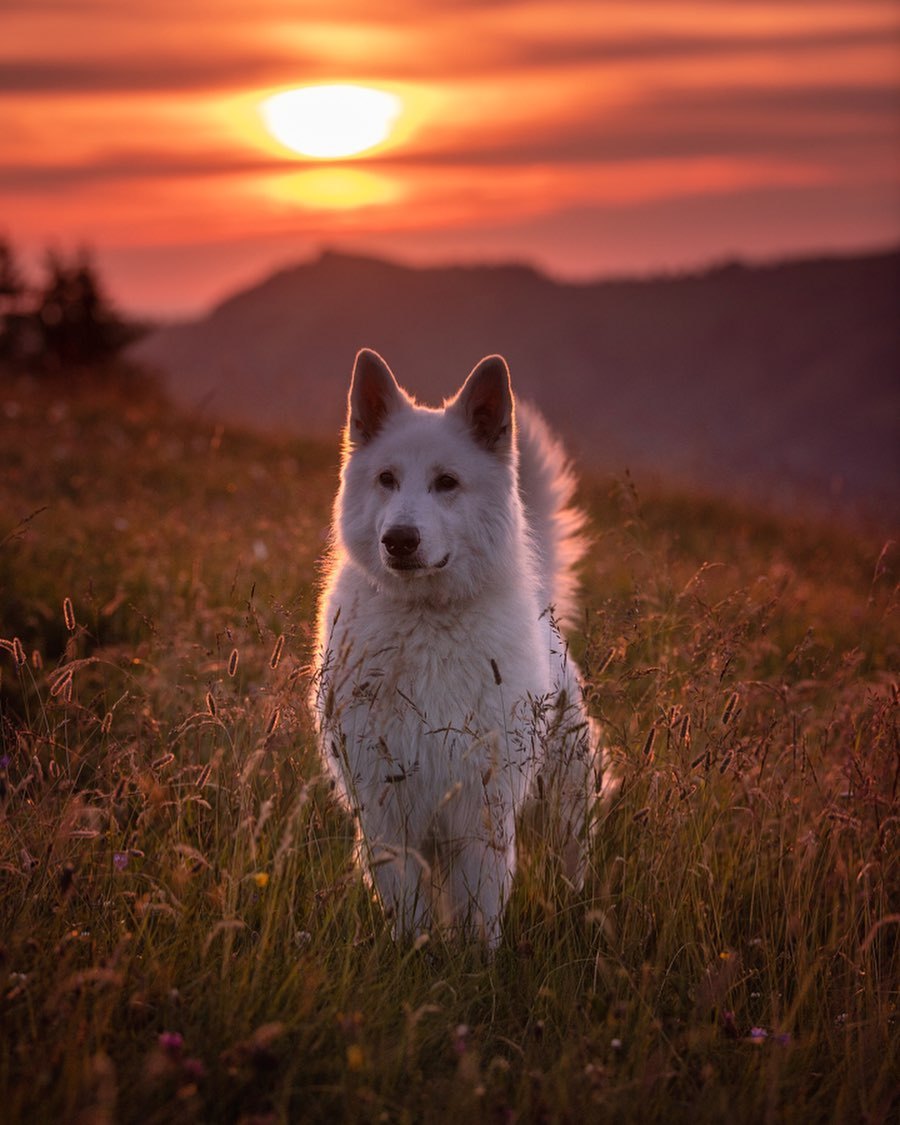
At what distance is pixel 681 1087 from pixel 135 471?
786cm

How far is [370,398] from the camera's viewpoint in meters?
4.12

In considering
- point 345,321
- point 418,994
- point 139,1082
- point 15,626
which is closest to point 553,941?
point 418,994

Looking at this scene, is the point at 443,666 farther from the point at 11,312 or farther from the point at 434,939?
the point at 11,312

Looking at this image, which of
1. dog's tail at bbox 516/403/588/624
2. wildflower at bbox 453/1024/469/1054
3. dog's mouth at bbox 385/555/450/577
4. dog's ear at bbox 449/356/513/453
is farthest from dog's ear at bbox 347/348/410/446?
wildflower at bbox 453/1024/469/1054

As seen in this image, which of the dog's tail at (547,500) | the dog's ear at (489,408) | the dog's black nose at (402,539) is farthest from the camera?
the dog's tail at (547,500)

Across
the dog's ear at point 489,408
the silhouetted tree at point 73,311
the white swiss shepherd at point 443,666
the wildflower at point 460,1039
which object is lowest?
the wildflower at point 460,1039

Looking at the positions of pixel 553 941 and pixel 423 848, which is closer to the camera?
pixel 553 941

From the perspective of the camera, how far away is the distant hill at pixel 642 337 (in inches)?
1455

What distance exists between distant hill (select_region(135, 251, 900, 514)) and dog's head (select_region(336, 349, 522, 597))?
28.6 meters

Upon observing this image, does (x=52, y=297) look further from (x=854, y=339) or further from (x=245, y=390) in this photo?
(x=854, y=339)

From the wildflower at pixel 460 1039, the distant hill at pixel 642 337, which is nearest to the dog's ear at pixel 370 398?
the wildflower at pixel 460 1039

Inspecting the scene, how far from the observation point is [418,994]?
2.81 m

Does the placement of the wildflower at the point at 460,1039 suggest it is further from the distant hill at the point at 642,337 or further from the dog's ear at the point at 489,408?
the distant hill at the point at 642,337

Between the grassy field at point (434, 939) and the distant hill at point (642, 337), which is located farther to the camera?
the distant hill at point (642, 337)
